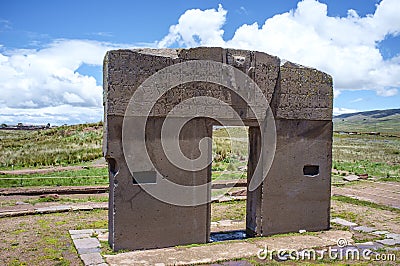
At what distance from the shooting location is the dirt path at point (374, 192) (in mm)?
14312

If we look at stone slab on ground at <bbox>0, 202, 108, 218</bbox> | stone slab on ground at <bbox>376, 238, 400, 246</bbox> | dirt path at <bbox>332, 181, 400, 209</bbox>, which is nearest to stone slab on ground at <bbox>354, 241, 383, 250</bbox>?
stone slab on ground at <bbox>376, 238, 400, 246</bbox>

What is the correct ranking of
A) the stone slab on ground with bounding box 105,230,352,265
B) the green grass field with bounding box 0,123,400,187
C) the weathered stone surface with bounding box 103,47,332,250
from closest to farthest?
the stone slab on ground with bounding box 105,230,352,265
the weathered stone surface with bounding box 103,47,332,250
the green grass field with bounding box 0,123,400,187

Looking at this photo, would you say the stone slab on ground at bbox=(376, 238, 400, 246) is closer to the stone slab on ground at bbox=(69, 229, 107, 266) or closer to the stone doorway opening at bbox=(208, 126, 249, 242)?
the stone doorway opening at bbox=(208, 126, 249, 242)

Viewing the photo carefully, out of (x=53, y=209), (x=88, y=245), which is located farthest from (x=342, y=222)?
(x=53, y=209)

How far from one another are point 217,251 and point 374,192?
1032cm

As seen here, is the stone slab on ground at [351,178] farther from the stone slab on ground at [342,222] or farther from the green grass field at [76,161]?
the stone slab on ground at [342,222]

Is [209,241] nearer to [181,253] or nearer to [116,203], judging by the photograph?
[181,253]

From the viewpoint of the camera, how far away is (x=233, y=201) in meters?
14.0

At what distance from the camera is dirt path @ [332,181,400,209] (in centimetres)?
1431

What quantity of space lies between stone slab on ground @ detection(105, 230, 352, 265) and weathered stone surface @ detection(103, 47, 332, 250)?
38cm

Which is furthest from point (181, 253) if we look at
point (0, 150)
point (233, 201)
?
point (0, 150)

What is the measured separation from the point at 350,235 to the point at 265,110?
Result: 354cm

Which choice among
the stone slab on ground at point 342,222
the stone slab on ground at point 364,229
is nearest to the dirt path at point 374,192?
the stone slab on ground at point 342,222

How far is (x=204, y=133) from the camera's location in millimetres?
8578
